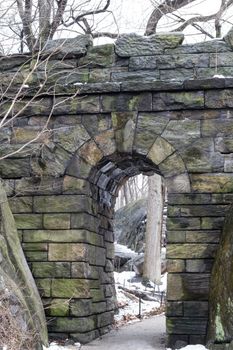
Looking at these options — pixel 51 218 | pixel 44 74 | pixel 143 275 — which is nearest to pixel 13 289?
pixel 51 218

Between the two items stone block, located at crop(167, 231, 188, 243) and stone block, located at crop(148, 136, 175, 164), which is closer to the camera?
stone block, located at crop(167, 231, 188, 243)

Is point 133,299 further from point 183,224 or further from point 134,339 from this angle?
point 183,224

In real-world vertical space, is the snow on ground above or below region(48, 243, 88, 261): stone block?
below

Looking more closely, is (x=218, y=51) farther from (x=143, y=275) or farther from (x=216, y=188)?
(x=143, y=275)

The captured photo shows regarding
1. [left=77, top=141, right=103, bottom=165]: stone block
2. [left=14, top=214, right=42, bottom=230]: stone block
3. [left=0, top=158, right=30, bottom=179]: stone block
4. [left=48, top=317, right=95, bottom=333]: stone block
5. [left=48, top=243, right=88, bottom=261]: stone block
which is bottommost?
[left=48, top=317, right=95, bottom=333]: stone block

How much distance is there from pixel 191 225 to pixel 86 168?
5.27 ft

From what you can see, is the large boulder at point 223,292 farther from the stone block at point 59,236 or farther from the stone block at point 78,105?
the stone block at point 78,105

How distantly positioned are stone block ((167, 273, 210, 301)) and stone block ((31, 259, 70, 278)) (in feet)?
4.48

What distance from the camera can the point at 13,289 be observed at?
5.89 metres

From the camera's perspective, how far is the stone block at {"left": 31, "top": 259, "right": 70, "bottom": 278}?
277 inches

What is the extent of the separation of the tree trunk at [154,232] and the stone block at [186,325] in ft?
26.3

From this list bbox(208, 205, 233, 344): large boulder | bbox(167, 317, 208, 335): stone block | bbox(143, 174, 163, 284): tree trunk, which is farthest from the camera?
bbox(143, 174, 163, 284): tree trunk

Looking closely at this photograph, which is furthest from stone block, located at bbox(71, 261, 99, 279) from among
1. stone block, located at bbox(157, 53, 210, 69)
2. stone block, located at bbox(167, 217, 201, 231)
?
stone block, located at bbox(157, 53, 210, 69)

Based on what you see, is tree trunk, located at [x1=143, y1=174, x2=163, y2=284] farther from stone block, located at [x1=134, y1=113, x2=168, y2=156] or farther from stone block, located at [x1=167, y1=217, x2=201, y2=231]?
stone block, located at [x1=167, y1=217, x2=201, y2=231]
